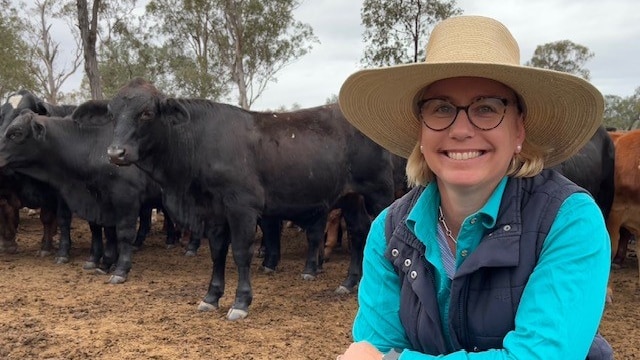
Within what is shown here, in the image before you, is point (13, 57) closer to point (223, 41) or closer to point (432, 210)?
point (223, 41)

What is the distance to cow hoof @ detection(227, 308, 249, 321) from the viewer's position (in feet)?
17.8

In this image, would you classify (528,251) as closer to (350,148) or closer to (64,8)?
(350,148)

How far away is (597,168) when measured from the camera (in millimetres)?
6859

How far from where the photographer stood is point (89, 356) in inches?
176

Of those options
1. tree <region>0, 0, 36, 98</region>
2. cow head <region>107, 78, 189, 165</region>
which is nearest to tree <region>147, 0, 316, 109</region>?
tree <region>0, 0, 36, 98</region>

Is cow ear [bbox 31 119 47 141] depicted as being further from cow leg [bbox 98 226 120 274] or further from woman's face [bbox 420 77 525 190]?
woman's face [bbox 420 77 525 190]

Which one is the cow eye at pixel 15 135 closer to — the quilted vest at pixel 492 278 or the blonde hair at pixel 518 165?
the blonde hair at pixel 518 165

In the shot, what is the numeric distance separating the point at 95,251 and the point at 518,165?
711cm

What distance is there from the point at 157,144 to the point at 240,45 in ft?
81.0

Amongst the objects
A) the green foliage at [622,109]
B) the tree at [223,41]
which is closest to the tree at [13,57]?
the tree at [223,41]

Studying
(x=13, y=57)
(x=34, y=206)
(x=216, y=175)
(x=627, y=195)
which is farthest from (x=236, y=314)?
(x=13, y=57)

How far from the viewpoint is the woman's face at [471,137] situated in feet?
5.69

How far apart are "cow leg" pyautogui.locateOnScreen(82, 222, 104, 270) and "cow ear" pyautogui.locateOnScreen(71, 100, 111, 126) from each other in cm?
147

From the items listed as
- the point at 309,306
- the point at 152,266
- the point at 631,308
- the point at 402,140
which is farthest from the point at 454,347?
the point at 152,266
